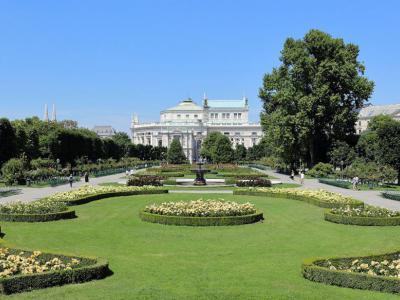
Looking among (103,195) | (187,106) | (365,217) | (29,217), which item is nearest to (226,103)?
(187,106)

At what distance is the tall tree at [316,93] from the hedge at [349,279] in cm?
3955

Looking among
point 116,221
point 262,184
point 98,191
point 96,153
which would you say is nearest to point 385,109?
point 96,153

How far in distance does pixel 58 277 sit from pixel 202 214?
29.8ft

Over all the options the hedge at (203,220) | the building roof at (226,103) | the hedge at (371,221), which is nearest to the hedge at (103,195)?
the hedge at (203,220)

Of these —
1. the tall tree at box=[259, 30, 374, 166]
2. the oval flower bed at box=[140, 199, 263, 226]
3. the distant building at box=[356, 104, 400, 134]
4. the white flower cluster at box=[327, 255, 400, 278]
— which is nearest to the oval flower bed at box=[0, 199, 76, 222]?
the oval flower bed at box=[140, 199, 263, 226]

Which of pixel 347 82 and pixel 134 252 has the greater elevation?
pixel 347 82

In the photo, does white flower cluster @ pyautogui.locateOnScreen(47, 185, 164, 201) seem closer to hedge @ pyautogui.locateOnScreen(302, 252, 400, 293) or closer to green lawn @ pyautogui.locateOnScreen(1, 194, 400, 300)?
green lawn @ pyautogui.locateOnScreen(1, 194, 400, 300)

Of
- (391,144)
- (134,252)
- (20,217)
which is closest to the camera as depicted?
(134,252)

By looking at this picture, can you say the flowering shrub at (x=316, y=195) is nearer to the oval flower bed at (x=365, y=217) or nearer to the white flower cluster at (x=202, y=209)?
the oval flower bed at (x=365, y=217)

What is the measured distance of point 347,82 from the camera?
49719 mm

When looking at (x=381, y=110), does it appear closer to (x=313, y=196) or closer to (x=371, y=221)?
(x=313, y=196)

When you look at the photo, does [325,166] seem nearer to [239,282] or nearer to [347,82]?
[347,82]

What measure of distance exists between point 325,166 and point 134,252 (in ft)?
131

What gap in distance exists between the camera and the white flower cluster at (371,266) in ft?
35.0
